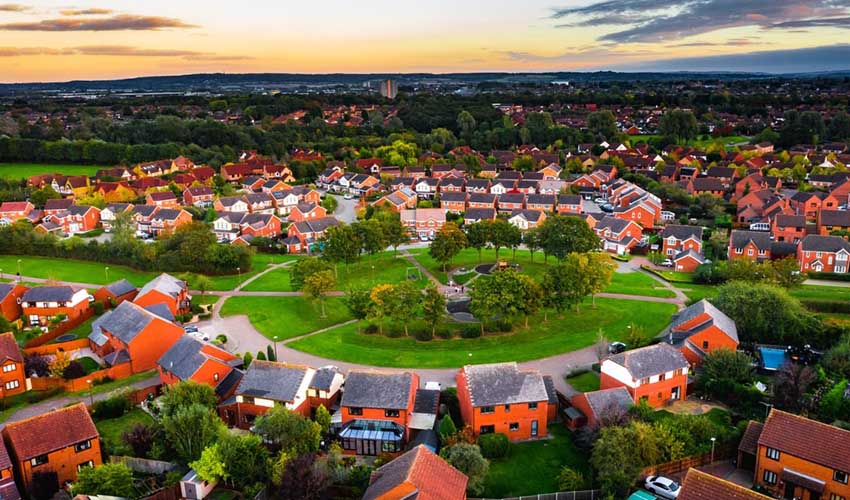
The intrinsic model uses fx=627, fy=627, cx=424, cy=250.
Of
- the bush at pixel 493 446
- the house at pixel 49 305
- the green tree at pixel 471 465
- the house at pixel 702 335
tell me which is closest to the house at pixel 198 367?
the bush at pixel 493 446

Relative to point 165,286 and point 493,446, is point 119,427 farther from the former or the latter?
point 493,446

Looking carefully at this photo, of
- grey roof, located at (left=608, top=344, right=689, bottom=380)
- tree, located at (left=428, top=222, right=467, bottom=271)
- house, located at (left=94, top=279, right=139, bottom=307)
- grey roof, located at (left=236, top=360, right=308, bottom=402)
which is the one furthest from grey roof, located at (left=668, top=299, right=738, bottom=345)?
house, located at (left=94, top=279, right=139, bottom=307)

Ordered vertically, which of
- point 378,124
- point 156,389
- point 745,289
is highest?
point 378,124

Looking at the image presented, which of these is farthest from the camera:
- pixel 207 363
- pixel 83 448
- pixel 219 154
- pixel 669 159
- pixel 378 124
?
pixel 378 124

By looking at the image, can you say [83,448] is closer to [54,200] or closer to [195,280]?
[195,280]

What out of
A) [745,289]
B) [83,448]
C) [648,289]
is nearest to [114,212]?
[83,448]

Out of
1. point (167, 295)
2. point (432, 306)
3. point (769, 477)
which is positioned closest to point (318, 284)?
point (432, 306)
